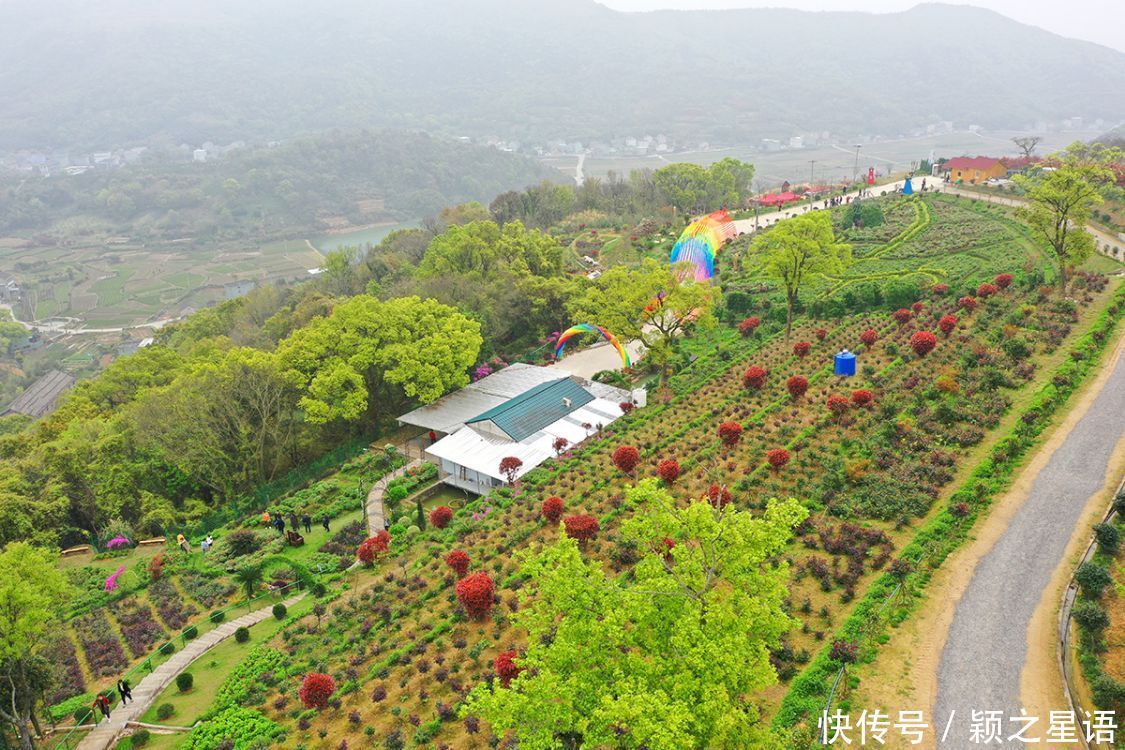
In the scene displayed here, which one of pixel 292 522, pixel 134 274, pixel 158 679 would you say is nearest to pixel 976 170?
pixel 292 522

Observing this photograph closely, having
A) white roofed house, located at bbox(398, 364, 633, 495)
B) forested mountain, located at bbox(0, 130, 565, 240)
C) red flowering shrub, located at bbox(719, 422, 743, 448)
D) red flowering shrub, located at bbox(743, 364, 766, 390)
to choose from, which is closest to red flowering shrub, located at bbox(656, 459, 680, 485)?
red flowering shrub, located at bbox(719, 422, 743, 448)

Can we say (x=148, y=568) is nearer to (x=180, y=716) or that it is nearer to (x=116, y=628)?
(x=116, y=628)

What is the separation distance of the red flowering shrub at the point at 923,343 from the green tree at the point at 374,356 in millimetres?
23395

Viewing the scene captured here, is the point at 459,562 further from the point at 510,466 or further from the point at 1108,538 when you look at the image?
the point at 1108,538

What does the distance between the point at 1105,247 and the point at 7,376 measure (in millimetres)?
122638

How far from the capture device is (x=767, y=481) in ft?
78.7

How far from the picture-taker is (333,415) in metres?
37.0

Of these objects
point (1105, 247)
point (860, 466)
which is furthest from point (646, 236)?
point (860, 466)

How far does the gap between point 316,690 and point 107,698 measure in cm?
699

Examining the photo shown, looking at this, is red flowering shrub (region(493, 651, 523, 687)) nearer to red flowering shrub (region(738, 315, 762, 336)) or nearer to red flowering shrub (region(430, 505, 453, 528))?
red flowering shrub (region(430, 505, 453, 528))

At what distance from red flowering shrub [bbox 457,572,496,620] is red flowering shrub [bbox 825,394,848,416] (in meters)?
14.5

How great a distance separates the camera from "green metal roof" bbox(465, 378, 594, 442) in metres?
34.8

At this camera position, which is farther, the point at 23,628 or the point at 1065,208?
the point at 1065,208

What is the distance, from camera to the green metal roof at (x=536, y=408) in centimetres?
3478
